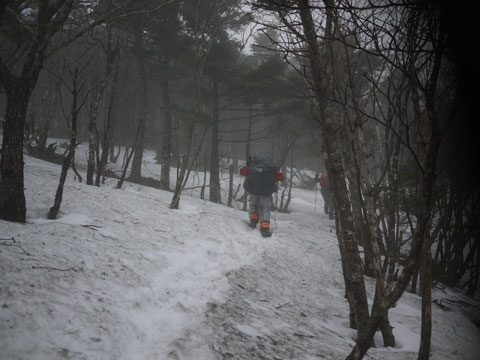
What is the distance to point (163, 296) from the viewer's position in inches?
124

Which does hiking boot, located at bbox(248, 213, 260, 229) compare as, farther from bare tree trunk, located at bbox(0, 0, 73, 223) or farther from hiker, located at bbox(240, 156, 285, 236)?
bare tree trunk, located at bbox(0, 0, 73, 223)

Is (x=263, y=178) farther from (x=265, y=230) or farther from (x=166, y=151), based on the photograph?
(x=166, y=151)

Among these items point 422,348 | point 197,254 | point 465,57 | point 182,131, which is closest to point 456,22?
point 465,57

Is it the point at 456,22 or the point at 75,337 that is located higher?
the point at 456,22

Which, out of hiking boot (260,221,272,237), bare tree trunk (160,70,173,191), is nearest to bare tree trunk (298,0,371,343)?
hiking boot (260,221,272,237)

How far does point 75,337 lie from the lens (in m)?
2.09

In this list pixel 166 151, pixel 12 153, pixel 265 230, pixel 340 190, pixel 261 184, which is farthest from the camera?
pixel 166 151

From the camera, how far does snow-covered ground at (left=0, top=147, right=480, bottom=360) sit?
7.25ft

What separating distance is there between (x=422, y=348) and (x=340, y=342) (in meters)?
0.76

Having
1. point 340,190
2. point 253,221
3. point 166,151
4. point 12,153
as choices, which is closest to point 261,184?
point 253,221

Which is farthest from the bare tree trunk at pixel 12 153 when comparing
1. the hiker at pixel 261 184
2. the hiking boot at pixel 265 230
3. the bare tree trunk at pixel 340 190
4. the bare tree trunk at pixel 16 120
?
the hiking boot at pixel 265 230

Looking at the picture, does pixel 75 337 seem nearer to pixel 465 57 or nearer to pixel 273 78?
pixel 465 57

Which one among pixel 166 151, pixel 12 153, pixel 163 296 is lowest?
pixel 163 296

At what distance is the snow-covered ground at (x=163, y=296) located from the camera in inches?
87.0
